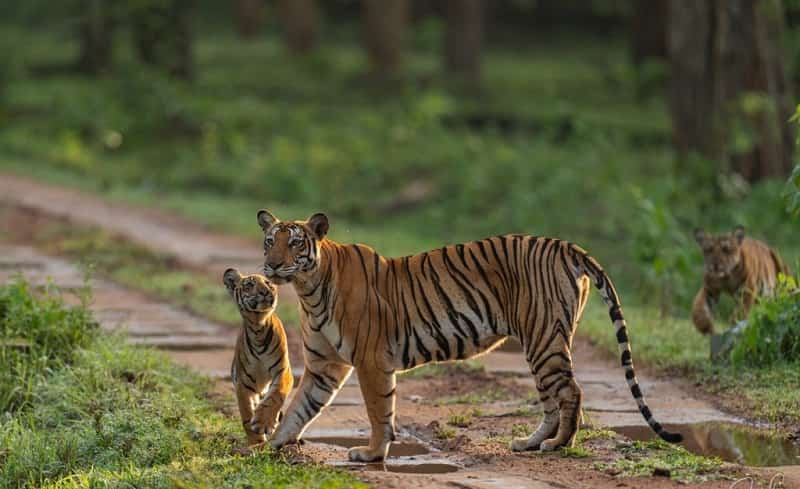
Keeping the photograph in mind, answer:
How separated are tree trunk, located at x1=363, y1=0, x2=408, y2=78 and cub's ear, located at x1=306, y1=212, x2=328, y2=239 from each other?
21257 mm

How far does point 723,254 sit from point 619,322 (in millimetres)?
3583

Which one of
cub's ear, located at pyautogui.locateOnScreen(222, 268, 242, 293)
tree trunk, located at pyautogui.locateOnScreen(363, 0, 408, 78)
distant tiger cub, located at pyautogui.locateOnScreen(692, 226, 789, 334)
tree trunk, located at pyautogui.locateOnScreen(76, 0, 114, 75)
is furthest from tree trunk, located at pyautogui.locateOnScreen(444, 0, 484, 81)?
cub's ear, located at pyautogui.locateOnScreen(222, 268, 242, 293)

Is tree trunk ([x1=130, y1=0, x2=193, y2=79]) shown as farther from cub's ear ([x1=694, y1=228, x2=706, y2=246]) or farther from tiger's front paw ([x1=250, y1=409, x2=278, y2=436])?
tiger's front paw ([x1=250, y1=409, x2=278, y2=436])

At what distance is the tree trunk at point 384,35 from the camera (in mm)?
28094

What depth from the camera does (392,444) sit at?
770 cm

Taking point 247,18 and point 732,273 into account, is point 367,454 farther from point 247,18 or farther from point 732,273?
point 247,18

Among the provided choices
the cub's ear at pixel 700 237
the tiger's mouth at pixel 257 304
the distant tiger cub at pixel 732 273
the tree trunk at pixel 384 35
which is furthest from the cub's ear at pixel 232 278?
the tree trunk at pixel 384 35

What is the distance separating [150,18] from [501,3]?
48.1 ft

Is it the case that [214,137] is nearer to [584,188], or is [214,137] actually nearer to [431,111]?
[431,111]

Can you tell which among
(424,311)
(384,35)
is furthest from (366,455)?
(384,35)

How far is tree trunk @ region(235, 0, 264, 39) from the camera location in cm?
3581

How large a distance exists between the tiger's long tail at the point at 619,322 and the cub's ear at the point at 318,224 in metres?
1.27

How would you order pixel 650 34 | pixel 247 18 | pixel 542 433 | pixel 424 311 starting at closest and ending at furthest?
pixel 542 433
pixel 424 311
pixel 650 34
pixel 247 18

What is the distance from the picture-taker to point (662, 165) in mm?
21344
